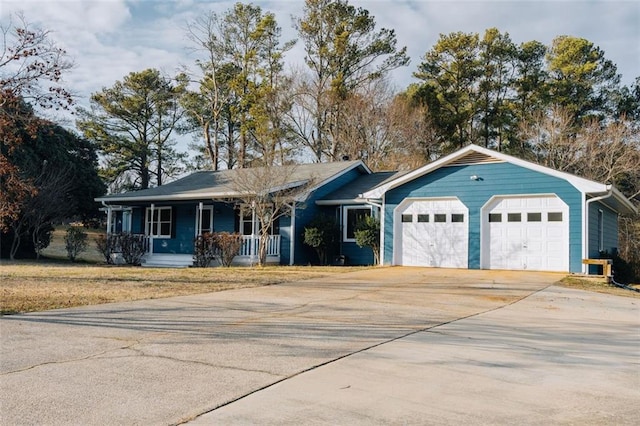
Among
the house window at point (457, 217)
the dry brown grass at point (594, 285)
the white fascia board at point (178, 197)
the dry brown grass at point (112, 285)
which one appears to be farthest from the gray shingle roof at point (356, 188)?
the dry brown grass at point (594, 285)

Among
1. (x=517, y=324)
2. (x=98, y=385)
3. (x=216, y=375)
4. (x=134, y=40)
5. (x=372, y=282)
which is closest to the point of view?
(x=98, y=385)

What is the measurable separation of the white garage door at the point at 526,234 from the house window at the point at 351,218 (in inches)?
192

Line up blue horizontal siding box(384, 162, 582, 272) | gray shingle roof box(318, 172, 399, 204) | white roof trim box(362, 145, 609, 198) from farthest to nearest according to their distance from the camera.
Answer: gray shingle roof box(318, 172, 399, 204), blue horizontal siding box(384, 162, 582, 272), white roof trim box(362, 145, 609, 198)

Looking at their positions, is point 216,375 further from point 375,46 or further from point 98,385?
point 375,46

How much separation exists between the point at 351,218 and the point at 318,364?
51.2 feet

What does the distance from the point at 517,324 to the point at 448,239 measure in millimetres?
10054

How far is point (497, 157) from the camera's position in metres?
17.0

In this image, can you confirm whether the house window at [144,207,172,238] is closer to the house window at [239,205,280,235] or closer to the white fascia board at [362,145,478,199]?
the house window at [239,205,280,235]

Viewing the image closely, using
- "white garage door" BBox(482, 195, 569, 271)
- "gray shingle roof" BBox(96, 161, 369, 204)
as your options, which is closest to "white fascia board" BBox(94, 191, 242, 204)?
"gray shingle roof" BBox(96, 161, 369, 204)

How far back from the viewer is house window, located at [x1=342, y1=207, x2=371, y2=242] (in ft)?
67.1

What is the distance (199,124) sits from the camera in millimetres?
41719

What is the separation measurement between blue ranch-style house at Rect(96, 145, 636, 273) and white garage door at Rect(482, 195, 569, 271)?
0.03 metres

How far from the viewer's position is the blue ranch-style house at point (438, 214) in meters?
16.0

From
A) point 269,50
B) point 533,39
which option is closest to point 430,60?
point 533,39
